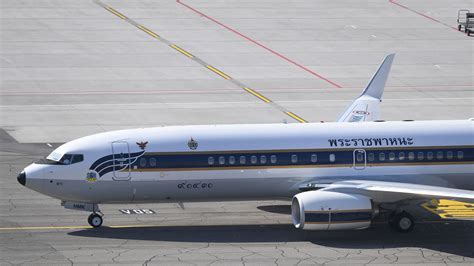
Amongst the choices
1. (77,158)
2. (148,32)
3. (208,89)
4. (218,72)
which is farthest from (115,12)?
(77,158)

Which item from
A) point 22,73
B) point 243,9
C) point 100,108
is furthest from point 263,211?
point 243,9

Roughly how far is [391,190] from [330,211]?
2.37 metres

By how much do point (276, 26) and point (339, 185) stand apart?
4790 centimetres

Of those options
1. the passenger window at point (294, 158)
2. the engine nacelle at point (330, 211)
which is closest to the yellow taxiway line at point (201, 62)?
the passenger window at point (294, 158)

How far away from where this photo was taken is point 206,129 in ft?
131

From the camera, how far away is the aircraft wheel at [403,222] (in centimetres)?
3884

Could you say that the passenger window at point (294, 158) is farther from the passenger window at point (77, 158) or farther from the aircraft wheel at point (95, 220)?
the passenger window at point (77, 158)

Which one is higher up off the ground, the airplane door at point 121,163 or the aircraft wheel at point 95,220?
the airplane door at point 121,163

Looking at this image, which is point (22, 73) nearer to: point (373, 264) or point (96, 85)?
point (96, 85)

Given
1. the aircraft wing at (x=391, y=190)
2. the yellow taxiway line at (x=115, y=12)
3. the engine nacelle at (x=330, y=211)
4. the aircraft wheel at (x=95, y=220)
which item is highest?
the yellow taxiway line at (x=115, y=12)

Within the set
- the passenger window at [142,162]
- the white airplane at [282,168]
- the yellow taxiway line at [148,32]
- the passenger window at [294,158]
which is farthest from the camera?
the yellow taxiway line at [148,32]

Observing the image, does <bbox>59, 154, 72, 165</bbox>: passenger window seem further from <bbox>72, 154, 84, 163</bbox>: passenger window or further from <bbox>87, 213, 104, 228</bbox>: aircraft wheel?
<bbox>87, 213, 104, 228</bbox>: aircraft wheel

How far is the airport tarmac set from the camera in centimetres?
3688

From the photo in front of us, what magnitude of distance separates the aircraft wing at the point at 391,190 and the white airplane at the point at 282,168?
37mm
